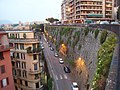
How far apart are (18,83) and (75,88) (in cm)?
1478

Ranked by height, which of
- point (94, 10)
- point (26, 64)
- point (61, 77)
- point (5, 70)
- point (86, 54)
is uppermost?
point (94, 10)

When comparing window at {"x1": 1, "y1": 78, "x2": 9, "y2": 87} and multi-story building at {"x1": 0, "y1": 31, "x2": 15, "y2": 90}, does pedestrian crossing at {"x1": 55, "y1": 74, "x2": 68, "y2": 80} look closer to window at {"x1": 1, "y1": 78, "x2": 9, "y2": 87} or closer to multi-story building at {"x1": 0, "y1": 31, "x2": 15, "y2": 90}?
multi-story building at {"x1": 0, "y1": 31, "x2": 15, "y2": 90}

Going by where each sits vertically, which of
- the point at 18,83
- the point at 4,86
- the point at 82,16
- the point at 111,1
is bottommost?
the point at 18,83

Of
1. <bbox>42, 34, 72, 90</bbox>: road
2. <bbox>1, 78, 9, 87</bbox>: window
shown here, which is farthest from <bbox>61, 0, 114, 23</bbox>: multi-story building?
<bbox>1, 78, 9, 87</bbox>: window

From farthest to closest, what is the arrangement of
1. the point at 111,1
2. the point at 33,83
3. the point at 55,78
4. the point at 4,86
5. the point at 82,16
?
1. the point at 111,1
2. the point at 82,16
3. the point at 33,83
4. the point at 55,78
5. the point at 4,86

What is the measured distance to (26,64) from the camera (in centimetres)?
3928

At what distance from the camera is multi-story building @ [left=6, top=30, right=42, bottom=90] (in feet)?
127

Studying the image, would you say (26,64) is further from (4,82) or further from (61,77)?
(4,82)

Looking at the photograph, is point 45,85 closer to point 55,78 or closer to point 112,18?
point 55,78

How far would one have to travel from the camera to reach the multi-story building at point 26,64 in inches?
1524

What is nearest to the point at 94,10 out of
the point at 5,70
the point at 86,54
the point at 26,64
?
the point at 26,64

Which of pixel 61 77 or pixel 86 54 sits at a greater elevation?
pixel 86 54

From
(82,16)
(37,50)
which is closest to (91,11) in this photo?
(82,16)

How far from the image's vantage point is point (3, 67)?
89.5 ft
